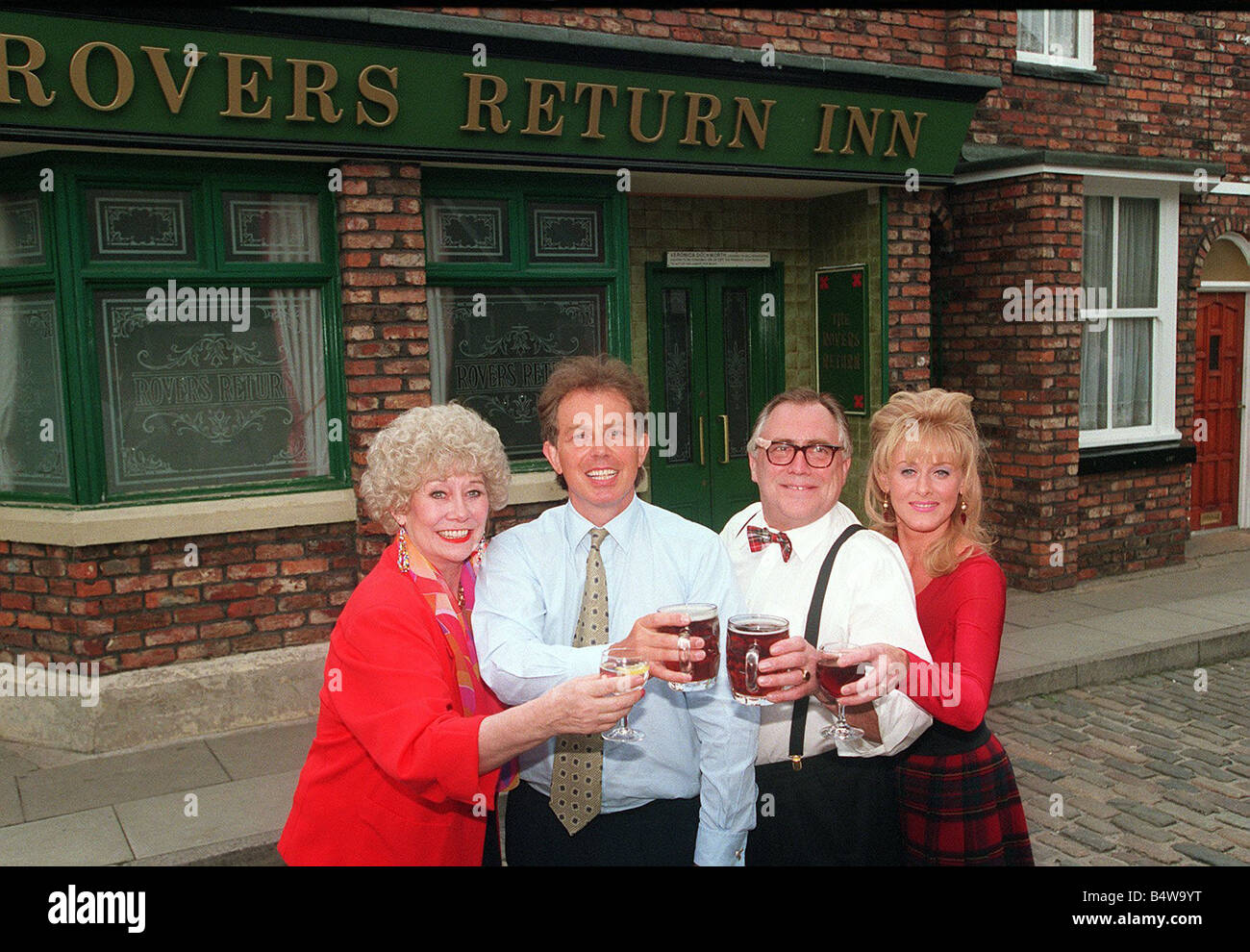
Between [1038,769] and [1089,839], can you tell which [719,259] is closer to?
[1038,769]

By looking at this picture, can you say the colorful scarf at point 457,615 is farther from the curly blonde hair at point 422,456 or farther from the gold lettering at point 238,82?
the gold lettering at point 238,82

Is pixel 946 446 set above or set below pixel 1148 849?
above

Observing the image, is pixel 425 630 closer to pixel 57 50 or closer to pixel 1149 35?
pixel 57 50

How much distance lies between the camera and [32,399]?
6004 mm

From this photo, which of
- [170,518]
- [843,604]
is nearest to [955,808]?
[843,604]

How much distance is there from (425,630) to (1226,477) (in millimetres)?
11278

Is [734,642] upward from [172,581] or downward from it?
upward

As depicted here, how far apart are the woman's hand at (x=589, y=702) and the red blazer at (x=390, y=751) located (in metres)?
0.19

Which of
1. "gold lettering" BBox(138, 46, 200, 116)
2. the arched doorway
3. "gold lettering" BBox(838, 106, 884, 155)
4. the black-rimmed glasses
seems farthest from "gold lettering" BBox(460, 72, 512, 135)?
the arched doorway

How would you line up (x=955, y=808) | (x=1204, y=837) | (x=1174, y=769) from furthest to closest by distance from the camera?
1. (x=1174, y=769)
2. (x=1204, y=837)
3. (x=955, y=808)

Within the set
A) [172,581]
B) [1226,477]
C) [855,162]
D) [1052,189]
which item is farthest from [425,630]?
[1226,477]

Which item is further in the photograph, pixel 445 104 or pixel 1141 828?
pixel 445 104

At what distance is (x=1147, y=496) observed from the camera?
31.9 ft

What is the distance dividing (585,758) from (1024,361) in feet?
24.4
